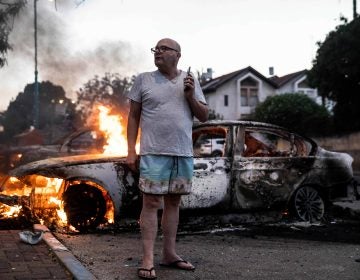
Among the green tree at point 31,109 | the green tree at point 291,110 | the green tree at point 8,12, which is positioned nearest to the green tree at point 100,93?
the green tree at point 31,109

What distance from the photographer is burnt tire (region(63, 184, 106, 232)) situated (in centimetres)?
592

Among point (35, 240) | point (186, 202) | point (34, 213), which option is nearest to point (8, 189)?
point (34, 213)

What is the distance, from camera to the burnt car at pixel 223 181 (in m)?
5.88

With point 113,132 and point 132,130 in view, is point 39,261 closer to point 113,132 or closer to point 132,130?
point 132,130

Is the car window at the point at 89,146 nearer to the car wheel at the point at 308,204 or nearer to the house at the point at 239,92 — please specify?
the car wheel at the point at 308,204

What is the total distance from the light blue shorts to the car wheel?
3334mm

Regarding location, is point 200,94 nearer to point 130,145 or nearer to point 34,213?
point 130,145

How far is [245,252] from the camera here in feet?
16.2

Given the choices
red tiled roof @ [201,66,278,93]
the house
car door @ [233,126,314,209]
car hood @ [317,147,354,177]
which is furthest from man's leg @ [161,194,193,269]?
the house

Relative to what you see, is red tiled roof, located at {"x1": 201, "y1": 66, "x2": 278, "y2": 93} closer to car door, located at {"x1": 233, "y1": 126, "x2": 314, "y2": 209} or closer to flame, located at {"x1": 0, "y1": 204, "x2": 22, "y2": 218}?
car door, located at {"x1": 233, "y1": 126, "x2": 314, "y2": 209}

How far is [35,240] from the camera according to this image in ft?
16.3

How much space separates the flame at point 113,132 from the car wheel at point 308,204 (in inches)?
102

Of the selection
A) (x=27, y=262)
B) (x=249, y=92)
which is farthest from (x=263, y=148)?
(x=249, y=92)

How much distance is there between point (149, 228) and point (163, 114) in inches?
36.7
